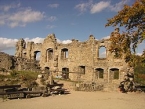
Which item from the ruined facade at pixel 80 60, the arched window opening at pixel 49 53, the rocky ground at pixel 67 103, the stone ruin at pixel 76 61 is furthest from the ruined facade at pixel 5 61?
the rocky ground at pixel 67 103

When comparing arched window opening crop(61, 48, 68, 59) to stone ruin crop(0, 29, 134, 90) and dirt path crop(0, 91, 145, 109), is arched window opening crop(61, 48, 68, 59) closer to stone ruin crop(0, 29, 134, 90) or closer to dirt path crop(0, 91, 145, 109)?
stone ruin crop(0, 29, 134, 90)

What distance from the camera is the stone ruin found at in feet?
78.7

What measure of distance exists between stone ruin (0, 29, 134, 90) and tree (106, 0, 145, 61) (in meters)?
5.70

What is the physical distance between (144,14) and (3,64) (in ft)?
63.4

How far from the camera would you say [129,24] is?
16.6 metres

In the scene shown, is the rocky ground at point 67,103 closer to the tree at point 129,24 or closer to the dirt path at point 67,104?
the dirt path at point 67,104

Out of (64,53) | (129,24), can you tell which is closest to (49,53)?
(64,53)

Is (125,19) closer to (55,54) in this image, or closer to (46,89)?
(46,89)

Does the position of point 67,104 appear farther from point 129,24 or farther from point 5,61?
point 5,61

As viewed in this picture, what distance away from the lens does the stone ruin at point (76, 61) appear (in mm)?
23997

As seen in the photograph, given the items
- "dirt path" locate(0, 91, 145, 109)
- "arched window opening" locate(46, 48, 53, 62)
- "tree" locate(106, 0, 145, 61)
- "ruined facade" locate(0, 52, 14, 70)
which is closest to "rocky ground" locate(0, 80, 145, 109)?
"dirt path" locate(0, 91, 145, 109)

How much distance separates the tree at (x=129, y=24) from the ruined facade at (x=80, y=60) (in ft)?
18.7

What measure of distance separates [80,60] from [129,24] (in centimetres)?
1111

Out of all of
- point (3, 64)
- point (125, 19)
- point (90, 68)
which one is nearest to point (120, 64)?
point (90, 68)
